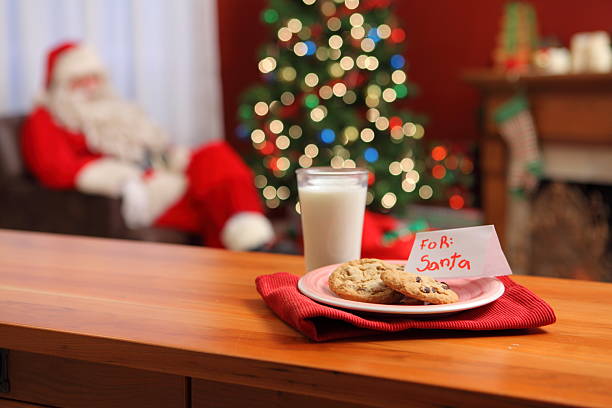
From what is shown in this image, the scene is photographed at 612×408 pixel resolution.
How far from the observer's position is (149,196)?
330 cm

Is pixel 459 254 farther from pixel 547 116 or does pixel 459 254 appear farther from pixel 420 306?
pixel 547 116

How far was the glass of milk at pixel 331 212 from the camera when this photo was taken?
1259mm

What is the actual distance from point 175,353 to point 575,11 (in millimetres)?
3493

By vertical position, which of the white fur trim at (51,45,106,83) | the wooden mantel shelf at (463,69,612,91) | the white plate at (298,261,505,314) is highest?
the white fur trim at (51,45,106,83)

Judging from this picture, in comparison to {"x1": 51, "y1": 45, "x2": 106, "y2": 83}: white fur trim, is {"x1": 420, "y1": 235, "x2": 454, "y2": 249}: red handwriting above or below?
below

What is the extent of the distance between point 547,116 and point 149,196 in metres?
1.86

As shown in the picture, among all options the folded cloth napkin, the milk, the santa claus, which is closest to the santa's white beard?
the santa claus

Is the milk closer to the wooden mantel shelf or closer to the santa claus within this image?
the santa claus

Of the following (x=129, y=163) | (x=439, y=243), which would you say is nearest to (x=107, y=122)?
(x=129, y=163)

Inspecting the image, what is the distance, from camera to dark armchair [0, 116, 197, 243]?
3.05 m

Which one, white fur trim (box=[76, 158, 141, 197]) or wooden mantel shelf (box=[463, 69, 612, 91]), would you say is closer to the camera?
white fur trim (box=[76, 158, 141, 197])

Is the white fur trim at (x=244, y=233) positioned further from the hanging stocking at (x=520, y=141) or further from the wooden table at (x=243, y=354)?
the wooden table at (x=243, y=354)

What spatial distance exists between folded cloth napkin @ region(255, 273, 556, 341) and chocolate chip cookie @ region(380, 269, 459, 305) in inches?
1.1

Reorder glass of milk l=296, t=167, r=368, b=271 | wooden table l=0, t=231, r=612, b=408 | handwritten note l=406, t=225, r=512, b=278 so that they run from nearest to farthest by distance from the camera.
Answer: wooden table l=0, t=231, r=612, b=408 → handwritten note l=406, t=225, r=512, b=278 → glass of milk l=296, t=167, r=368, b=271
